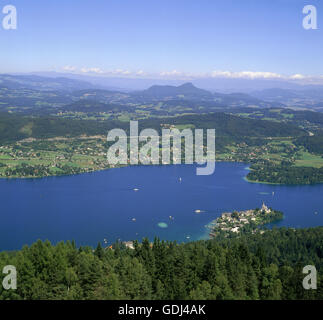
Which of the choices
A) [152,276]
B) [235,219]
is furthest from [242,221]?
[152,276]

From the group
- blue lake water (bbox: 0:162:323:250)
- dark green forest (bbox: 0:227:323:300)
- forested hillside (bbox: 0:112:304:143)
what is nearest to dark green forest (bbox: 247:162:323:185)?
blue lake water (bbox: 0:162:323:250)

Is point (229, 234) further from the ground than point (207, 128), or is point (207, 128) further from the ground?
point (207, 128)

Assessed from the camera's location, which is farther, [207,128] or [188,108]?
[188,108]

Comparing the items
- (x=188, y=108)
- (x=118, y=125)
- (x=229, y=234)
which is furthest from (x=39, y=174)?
(x=188, y=108)

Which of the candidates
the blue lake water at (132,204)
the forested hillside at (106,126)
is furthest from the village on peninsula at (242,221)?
the forested hillside at (106,126)

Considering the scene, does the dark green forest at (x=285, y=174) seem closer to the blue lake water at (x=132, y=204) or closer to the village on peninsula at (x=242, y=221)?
the blue lake water at (x=132, y=204)
